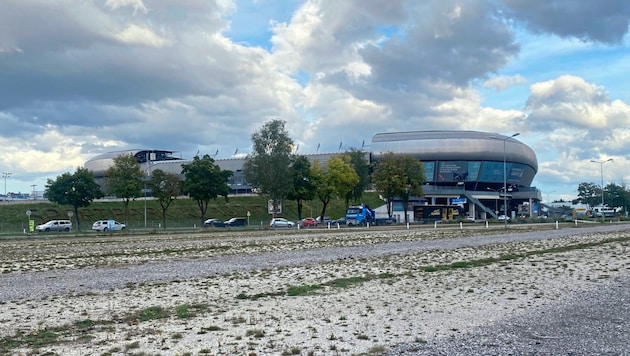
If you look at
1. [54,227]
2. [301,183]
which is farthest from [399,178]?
[54,227]

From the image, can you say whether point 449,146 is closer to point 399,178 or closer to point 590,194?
point 590,194

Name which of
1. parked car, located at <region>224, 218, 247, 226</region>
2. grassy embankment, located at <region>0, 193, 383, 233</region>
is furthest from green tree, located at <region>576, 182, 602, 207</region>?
parked car, located at <region>224, 218, 247, 226</region>

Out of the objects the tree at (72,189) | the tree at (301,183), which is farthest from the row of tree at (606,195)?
the tree at (72,189)

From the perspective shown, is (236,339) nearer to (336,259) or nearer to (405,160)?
(336,259)

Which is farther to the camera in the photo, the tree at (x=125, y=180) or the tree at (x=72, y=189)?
the tree at (x=72, y=189)

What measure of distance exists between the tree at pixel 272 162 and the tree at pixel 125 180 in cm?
1566

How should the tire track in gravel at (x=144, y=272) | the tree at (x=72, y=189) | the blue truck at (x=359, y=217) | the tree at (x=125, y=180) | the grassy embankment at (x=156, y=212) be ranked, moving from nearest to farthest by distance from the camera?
1. the tire track in gravel at (x=144, y=272)
2. the tree at (x=125, y=180)
3. the tree at (x=72, y=189)
4. the blue truck at (x=359, y=217)
5. the grassy embankment at (x=156, y=212)

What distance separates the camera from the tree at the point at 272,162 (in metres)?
90.7

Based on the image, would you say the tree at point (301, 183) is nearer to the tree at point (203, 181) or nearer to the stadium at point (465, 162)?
the tree at point (203, 181)

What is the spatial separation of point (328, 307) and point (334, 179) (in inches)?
3517

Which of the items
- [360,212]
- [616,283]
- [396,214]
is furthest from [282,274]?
[396,214]

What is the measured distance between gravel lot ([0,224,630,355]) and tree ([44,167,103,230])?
7034 centimetres

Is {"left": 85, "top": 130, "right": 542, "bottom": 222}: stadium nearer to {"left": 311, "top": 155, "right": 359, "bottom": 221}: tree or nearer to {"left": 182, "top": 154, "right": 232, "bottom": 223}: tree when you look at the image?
{"left": 311, "top": 155, "right": 359, "bottom": 221}: tree

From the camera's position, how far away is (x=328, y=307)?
15.1 metres
